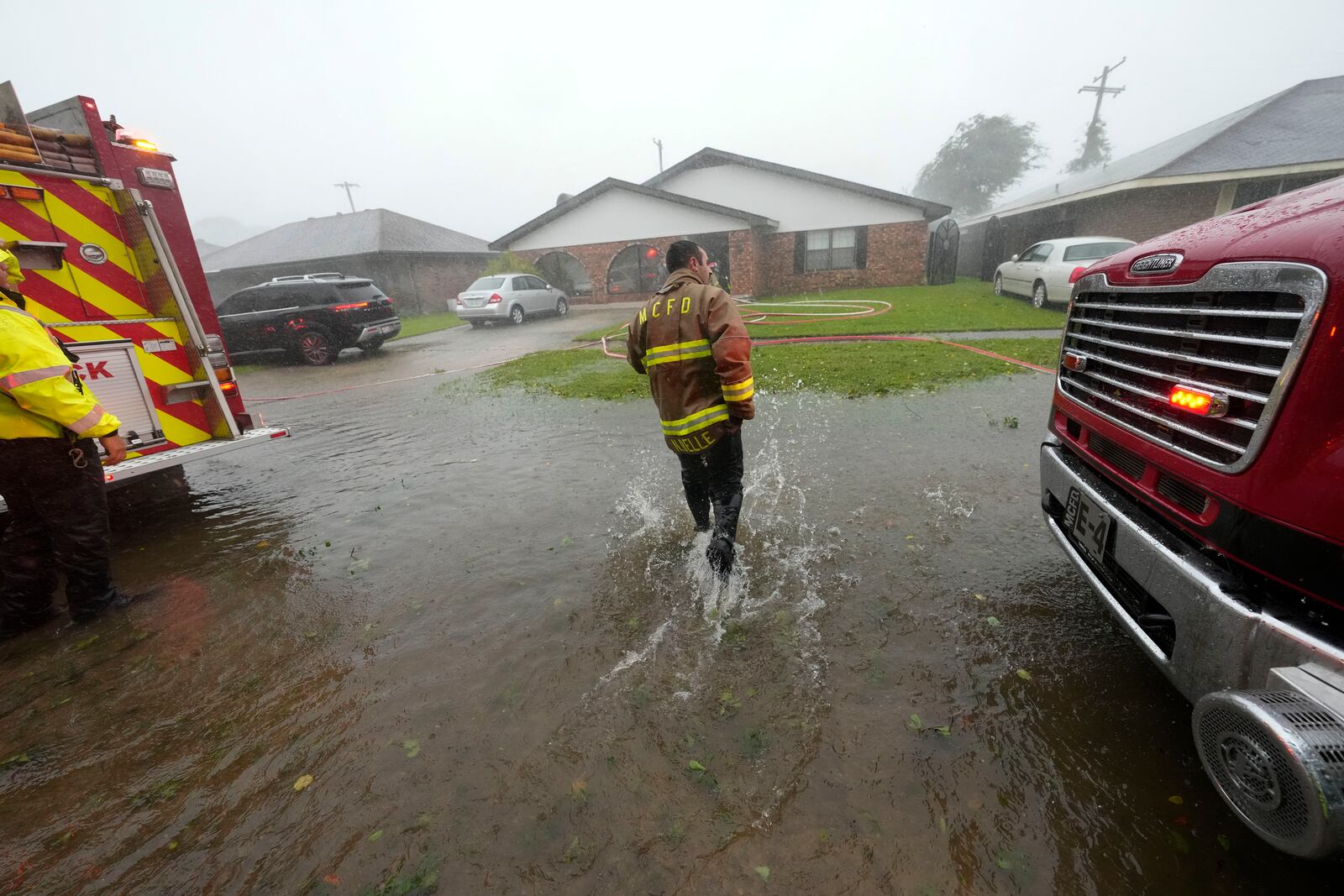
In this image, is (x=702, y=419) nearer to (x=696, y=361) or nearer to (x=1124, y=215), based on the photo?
(x=696, y=361)

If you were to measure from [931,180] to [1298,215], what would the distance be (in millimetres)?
79016

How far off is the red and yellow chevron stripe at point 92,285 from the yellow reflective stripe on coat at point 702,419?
165 inches

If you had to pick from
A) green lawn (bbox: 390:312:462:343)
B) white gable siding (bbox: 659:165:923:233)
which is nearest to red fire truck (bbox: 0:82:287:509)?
green lawn (bbox: 390:312:462:343)

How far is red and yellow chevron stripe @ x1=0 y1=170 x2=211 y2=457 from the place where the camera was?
3.63 m

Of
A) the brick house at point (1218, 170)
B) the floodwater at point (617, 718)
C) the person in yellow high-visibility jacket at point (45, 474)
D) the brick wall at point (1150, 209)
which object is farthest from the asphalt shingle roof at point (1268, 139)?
the person in yellow high-visibility jacket at point (45, 474)

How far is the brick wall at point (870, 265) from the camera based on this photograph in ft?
67.9

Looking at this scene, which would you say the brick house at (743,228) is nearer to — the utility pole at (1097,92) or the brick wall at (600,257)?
the brick wall at (600,257)

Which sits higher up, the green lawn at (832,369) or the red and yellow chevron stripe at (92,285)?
the red and yellow chevron stripe at (92,285)

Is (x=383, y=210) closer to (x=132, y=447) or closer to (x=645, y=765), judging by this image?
(x=132, y=447)

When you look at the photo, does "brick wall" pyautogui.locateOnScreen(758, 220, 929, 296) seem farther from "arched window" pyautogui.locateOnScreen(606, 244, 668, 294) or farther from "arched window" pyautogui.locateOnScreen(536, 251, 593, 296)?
"arched window" pyautogui.locateOnScreen(536, 251, 593, 296)

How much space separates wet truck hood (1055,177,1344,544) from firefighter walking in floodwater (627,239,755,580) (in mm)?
1658

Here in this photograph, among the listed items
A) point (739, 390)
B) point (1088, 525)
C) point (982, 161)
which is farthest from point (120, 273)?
point (982, 161)

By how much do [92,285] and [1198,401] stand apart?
6139 millimetres

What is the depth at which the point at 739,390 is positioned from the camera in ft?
9.16
